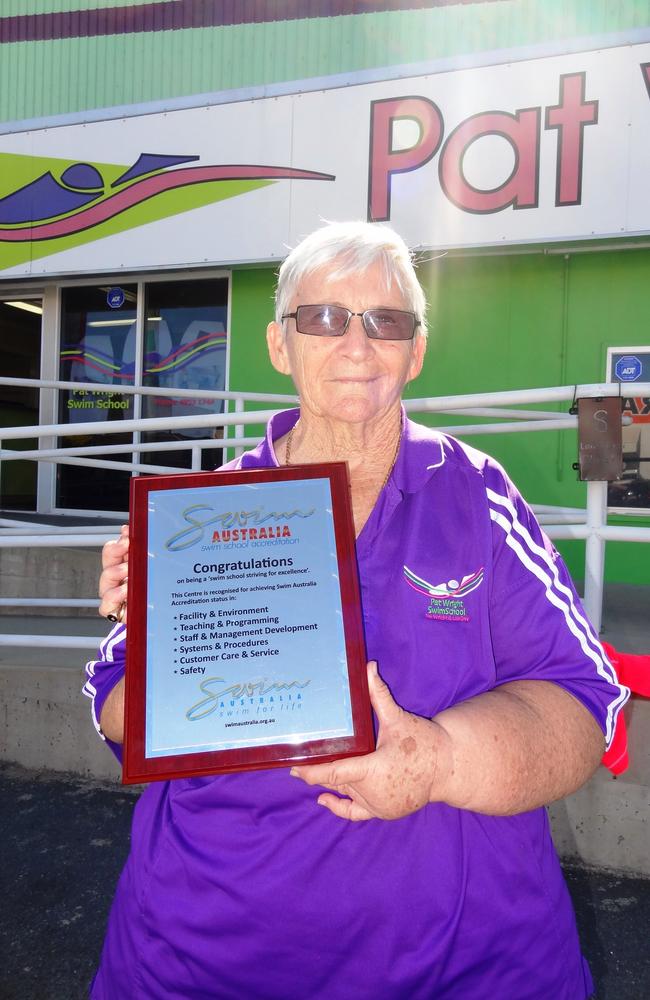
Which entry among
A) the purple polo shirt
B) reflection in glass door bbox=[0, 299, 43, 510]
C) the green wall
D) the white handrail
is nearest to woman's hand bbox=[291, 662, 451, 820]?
the purple polo shirt

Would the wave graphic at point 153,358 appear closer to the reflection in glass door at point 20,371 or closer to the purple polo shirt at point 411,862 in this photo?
the reflection in glass door at point 20,371

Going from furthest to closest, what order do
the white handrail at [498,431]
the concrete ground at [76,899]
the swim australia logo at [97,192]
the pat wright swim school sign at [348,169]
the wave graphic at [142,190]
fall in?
the swim australia logo at [97,192] < the wave graphic at [142,190] < the pat wright swim school sign at [348,169] < the white handrail at [498,431] < the concrete ground at [76,899]

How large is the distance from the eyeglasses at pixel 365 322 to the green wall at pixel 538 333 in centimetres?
507

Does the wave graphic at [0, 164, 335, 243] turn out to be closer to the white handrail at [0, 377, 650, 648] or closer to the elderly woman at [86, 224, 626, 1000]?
the white handrail at [0, 377, 650, 648]

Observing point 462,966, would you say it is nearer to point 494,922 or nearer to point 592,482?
point 494,922

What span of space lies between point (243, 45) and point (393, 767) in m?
7.78

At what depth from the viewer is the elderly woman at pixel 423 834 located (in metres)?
1.16

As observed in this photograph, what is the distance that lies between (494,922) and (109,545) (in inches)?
35.8

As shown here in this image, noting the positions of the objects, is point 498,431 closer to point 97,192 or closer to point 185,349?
point 185,349

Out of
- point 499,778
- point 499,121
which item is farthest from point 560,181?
point 499,778

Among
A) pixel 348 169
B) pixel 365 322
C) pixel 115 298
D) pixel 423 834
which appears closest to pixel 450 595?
pixel 423 834

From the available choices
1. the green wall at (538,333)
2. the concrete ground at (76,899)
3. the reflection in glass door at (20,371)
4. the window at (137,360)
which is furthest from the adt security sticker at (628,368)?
the reflection in glass door at (20,371)

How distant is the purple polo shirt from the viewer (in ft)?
3.84

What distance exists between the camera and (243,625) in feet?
3.63
